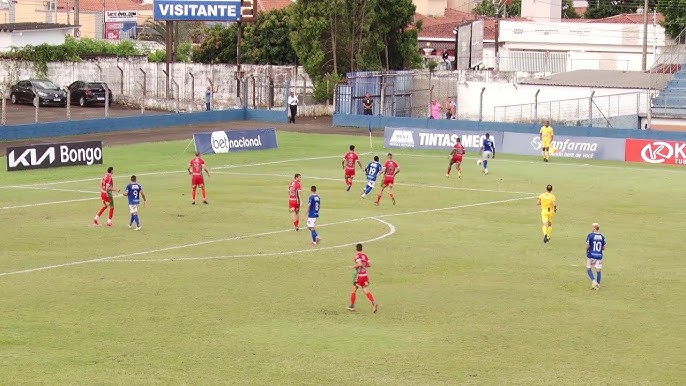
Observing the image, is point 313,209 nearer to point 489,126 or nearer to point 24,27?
point 489,126

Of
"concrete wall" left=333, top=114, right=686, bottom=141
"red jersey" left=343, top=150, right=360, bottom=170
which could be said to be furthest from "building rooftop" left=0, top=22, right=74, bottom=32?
"red jersey" left=343, top=150, right=360, bottom=170

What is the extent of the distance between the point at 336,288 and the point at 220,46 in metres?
67.2

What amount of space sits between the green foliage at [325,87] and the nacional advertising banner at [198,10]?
7.23 m

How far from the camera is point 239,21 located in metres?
76.3

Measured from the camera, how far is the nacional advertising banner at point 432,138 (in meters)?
61.3

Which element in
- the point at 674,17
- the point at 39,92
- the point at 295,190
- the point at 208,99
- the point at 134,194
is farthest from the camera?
the point at 674,17

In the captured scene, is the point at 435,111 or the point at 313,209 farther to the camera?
the point at 435,111

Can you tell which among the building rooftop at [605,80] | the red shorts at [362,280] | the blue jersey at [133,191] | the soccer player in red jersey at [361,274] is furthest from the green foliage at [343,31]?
the red shorts at [362,280]

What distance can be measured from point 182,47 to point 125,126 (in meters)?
38.9

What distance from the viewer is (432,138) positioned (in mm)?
62281

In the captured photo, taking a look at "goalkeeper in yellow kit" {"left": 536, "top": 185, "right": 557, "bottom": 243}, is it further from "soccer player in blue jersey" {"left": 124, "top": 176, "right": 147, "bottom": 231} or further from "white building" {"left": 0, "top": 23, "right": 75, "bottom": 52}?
"white building" {"left": 0, "top": 23, "right": 75, "bottom": 52}

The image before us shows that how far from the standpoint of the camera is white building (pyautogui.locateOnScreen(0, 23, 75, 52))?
91938 millimetres

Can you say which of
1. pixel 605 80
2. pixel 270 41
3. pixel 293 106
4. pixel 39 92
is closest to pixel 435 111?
pixel 293 106

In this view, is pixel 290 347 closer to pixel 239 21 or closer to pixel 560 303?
pixel 560 303
